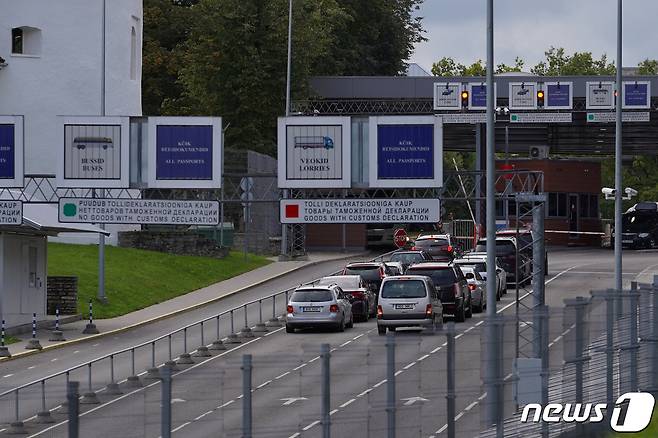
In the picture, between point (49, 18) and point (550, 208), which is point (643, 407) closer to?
point (49, 18)

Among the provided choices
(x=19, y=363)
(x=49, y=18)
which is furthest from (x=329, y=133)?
(x=49, y=18)

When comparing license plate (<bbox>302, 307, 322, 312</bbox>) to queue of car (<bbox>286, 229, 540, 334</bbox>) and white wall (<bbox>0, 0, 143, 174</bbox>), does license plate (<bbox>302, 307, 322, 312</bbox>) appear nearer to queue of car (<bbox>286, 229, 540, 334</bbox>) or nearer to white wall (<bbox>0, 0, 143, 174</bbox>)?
queue of car (<bbox>286, 229, 540, 334</bbox>)

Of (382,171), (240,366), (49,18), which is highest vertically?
(49,18)

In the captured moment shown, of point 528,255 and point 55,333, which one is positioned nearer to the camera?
point 55,333

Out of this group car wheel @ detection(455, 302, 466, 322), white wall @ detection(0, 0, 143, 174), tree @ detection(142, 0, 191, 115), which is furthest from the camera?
tree @ detection(142, 0, 191, 115)

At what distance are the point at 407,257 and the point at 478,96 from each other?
1274 cm

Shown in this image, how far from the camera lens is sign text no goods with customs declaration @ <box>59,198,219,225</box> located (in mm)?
37688

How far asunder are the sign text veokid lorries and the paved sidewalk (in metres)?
8.15

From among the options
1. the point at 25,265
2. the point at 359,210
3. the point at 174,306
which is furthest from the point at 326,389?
the point at 174,306

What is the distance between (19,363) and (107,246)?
27.5 m

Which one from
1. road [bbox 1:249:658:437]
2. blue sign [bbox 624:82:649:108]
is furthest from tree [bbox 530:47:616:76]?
road [bbox 1:249:658:437]

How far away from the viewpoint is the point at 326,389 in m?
14.2

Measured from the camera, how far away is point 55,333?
41.3 m

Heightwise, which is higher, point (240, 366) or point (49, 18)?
point (49, 18)
